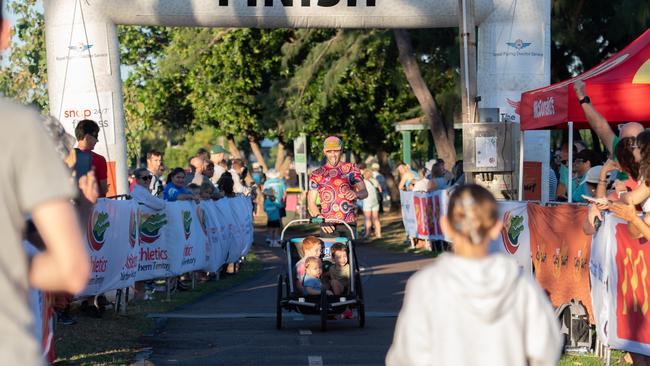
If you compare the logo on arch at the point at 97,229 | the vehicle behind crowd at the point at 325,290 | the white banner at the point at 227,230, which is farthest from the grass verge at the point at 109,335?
the white banner at the point at 227,230

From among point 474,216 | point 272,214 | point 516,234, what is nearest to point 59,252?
point 474,216

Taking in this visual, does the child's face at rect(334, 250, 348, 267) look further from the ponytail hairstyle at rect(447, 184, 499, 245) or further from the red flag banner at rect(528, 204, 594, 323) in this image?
the ponytail hairstyle at rect(447, 184, 499, 245)

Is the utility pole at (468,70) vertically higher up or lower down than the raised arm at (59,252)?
higher up

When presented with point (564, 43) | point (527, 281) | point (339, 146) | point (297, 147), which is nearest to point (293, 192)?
point (297, 147)

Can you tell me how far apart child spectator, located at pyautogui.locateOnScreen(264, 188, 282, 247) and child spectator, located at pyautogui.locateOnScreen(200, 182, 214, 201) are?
10828mm

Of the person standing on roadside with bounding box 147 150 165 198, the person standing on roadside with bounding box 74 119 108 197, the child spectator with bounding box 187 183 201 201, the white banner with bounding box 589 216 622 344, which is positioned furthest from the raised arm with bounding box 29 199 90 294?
the person standing on roadside with bounding box 147 150 165 198

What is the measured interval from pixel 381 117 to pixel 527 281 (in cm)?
4442

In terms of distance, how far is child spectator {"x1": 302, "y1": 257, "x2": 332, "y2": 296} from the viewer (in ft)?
42.5

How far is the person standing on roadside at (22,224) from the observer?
141 inches

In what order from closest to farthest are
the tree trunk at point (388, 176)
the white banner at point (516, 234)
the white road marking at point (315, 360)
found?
the white road marking at point (315, 360)
the white banner at point (516, 234)
the tree trunk at point (388, 176)

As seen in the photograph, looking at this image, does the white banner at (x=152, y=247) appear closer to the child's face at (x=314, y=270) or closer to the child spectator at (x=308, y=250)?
the child spectator at (x=308, y=250)

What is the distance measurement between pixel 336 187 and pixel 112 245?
2.35m

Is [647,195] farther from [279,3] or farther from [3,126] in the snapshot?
[279,3]

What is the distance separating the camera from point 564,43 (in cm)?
3081
